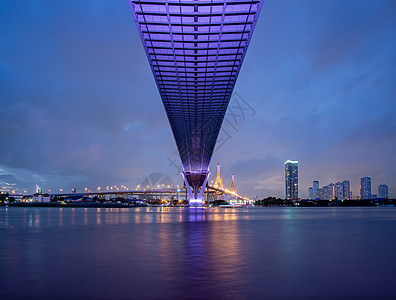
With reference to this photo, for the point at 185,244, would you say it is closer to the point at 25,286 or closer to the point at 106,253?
the point at 106,253

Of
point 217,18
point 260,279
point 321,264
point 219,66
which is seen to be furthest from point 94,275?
point 219,66

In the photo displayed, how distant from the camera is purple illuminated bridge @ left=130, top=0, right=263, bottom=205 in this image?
41.9 meters

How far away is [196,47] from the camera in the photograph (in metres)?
50.8

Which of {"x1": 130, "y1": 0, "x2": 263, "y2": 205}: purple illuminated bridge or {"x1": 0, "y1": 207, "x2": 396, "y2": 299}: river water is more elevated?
{"x1": 130, "y1": 0, "x2": 263, "y2": 205}: purple illuminated bridge

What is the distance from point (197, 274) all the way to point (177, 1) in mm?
36315

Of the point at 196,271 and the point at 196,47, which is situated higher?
the point at 196,47

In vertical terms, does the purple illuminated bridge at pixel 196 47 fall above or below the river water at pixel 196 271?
above

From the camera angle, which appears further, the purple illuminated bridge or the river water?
the purple illuminated bridge

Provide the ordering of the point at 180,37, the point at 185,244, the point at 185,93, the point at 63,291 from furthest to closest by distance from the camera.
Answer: the point at 185,93 → the point at 180,37 → the point at 185,244 → the point at 63,291

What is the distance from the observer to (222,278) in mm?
8594

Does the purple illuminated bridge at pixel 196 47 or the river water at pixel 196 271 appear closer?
the river water at pixel 196 271

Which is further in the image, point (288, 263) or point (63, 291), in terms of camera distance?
point (288, 263)

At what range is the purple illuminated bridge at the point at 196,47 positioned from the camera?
138 ft

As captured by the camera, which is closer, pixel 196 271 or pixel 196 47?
pixel 196 271
